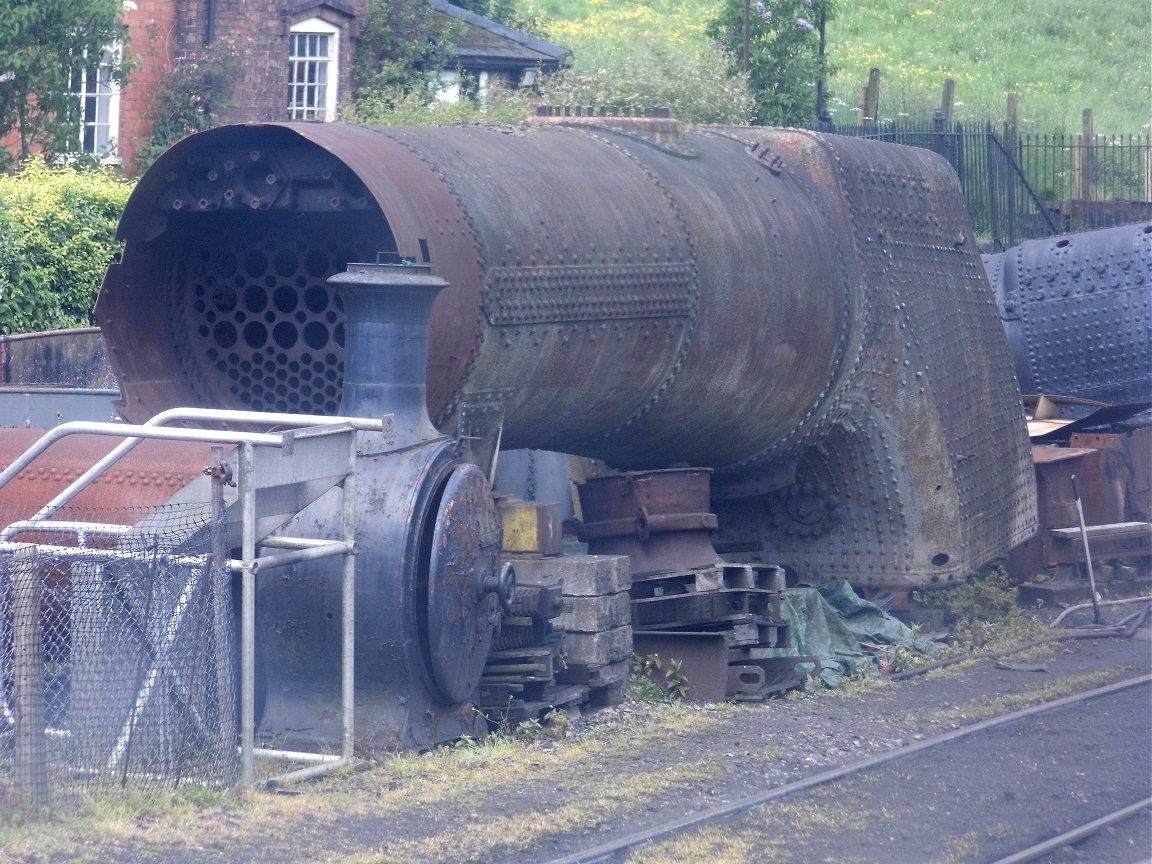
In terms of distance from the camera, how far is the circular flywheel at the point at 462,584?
6.74 m

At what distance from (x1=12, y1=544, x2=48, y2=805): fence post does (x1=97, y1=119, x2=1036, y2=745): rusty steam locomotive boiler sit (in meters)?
1.08

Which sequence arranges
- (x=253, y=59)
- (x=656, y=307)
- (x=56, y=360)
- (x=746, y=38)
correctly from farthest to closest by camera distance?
(x=253, y=59) < (x=746, y=38) < (x=56, y=360) < (x=656, y=307)

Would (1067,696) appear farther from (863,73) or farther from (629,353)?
(863,73)

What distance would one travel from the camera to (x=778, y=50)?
21.0 m

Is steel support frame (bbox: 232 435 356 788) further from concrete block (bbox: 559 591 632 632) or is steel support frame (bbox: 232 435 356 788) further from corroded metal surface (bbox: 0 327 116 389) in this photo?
corroded metal surface (bbox: 0 327 116 389)

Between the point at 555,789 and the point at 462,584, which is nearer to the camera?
the point at 555,789

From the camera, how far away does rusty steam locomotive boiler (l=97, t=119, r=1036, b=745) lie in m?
6.91

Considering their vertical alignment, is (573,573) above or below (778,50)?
below

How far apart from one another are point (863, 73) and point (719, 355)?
31.0 meters

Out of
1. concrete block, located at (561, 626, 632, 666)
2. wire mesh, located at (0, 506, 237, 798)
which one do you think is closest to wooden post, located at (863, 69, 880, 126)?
concrete block, located at (561, 626, 632, 666)

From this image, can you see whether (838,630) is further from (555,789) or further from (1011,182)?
(1011,182)

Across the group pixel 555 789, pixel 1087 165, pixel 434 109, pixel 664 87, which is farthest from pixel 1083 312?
pixel 555 789

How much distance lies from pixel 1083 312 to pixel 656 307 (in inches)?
273

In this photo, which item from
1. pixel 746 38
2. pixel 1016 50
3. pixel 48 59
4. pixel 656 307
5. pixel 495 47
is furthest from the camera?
pixel 1016 50
